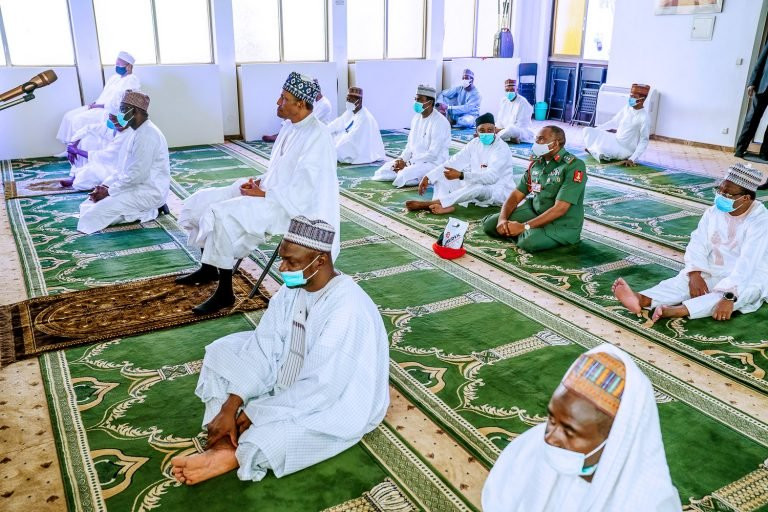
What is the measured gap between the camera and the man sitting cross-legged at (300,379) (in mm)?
2258

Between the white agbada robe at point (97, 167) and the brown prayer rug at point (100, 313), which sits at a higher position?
the white agbada robe at point (97, 167)

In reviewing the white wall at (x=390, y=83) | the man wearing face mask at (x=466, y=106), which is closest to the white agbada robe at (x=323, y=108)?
the white wall at (x=390, y=83)

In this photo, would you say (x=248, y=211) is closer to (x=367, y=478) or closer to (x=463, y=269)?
(x=463, y=269)

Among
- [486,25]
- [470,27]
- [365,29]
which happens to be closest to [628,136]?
[365,29]

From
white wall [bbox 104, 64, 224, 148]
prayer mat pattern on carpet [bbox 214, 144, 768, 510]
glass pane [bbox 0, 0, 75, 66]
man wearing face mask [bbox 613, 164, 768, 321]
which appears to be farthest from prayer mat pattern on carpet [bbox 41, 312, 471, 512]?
glass pane [bbox 0, 0, 75, 66]

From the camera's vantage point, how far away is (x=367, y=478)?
7.51 ft

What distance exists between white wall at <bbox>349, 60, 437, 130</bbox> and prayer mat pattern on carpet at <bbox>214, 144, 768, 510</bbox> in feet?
21.5

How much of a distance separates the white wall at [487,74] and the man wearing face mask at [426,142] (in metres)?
4.76

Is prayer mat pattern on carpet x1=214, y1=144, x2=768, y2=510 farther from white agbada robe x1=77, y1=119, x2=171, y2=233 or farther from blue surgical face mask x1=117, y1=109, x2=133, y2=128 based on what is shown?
blue surgical face mask x1=117, y1=109, x2=133, y2=128

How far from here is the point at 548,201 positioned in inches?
191

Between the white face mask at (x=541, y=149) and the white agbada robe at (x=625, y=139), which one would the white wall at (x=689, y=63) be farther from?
the white face mask at (x=541, y=149)

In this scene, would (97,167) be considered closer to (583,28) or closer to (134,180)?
(134,180)

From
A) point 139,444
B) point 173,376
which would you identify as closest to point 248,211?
point 173,376

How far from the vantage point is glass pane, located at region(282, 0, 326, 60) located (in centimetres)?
991
